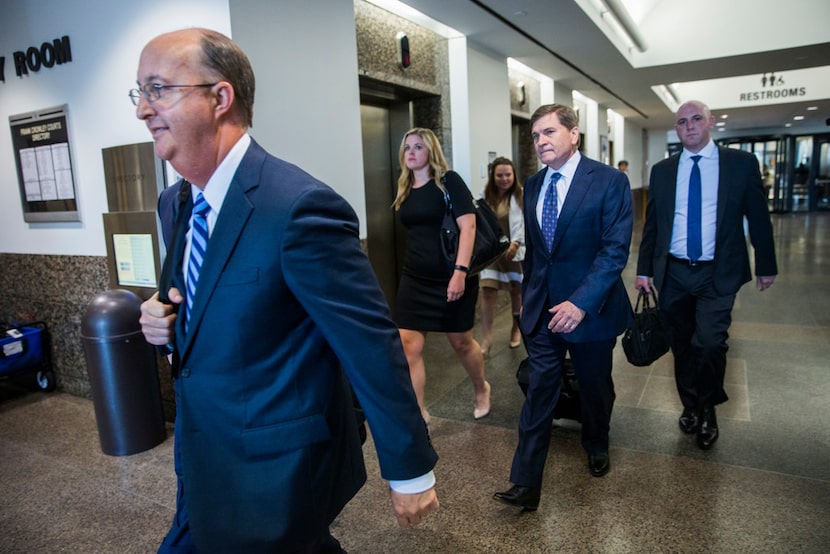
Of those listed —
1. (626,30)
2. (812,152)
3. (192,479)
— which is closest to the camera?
(192,479)

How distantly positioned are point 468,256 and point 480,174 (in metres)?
3.27

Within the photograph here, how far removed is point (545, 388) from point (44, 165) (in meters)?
3.96

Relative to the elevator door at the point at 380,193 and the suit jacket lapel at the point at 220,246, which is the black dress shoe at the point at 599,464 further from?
the elevator door at the point at 380,193

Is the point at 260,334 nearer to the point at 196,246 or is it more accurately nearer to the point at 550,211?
the point at 196,246

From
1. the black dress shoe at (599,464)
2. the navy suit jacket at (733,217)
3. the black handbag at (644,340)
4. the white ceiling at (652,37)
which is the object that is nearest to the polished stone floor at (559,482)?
the black dress shoe at (599,464)

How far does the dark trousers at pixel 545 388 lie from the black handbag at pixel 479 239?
2.52 feet

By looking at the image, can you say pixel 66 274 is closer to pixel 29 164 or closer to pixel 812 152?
pixel 29 164

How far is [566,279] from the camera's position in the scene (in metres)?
2.73

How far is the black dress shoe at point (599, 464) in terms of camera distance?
3.02m

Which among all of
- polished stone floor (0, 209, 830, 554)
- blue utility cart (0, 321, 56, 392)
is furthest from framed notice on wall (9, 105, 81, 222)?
polished stone floor (0, 209, 830, 554)

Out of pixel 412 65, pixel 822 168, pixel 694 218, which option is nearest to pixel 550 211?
pixel 694 218

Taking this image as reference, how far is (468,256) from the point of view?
3459 mm

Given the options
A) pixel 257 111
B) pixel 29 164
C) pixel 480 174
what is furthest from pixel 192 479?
pixel 480 174

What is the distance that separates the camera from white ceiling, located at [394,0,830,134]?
5688 mm
